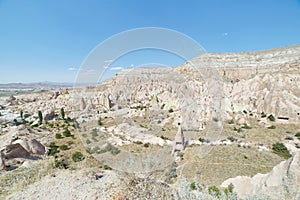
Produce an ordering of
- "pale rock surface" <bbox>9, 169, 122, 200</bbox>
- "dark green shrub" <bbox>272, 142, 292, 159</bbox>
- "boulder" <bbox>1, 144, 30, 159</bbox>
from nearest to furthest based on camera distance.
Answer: "pale rock surface" <bbox>9, 169, 122, 200</bbox> < "boulder" <bbox>1, 144, 30, 159</bbox> < "dark green shrub" <bbox>272, 142, 292, 159</bbox>

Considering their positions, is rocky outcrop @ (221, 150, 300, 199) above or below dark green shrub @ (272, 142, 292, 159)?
above

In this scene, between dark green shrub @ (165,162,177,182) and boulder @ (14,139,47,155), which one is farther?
boulder @ (14,139,47,155)

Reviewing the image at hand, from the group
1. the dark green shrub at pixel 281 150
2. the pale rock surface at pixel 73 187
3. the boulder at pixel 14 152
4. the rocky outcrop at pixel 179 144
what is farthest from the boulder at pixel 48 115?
the dark green shrub at pixel 281 150

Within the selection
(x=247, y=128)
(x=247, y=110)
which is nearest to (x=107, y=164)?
(x=247, y=128)

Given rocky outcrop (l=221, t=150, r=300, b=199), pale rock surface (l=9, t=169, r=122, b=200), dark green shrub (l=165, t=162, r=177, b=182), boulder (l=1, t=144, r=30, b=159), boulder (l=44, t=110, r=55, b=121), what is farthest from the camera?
boulder (l=44, t=110, r=55, b=121)

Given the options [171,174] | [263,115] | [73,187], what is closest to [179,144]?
Result: [171,174]

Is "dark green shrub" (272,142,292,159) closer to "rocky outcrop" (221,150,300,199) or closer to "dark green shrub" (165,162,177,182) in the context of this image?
"rocky outcrop" (221,150,300,199)

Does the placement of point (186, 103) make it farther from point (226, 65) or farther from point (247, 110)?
point (226, 65)

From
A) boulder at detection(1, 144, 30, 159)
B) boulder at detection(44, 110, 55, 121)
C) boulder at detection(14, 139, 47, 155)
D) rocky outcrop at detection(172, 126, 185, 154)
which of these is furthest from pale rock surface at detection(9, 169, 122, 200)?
boulder at detection(44, 110, 55, 121)

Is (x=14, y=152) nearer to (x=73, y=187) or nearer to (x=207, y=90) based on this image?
(x=73, y=187)

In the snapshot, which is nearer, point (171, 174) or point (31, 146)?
point (171, 174)
